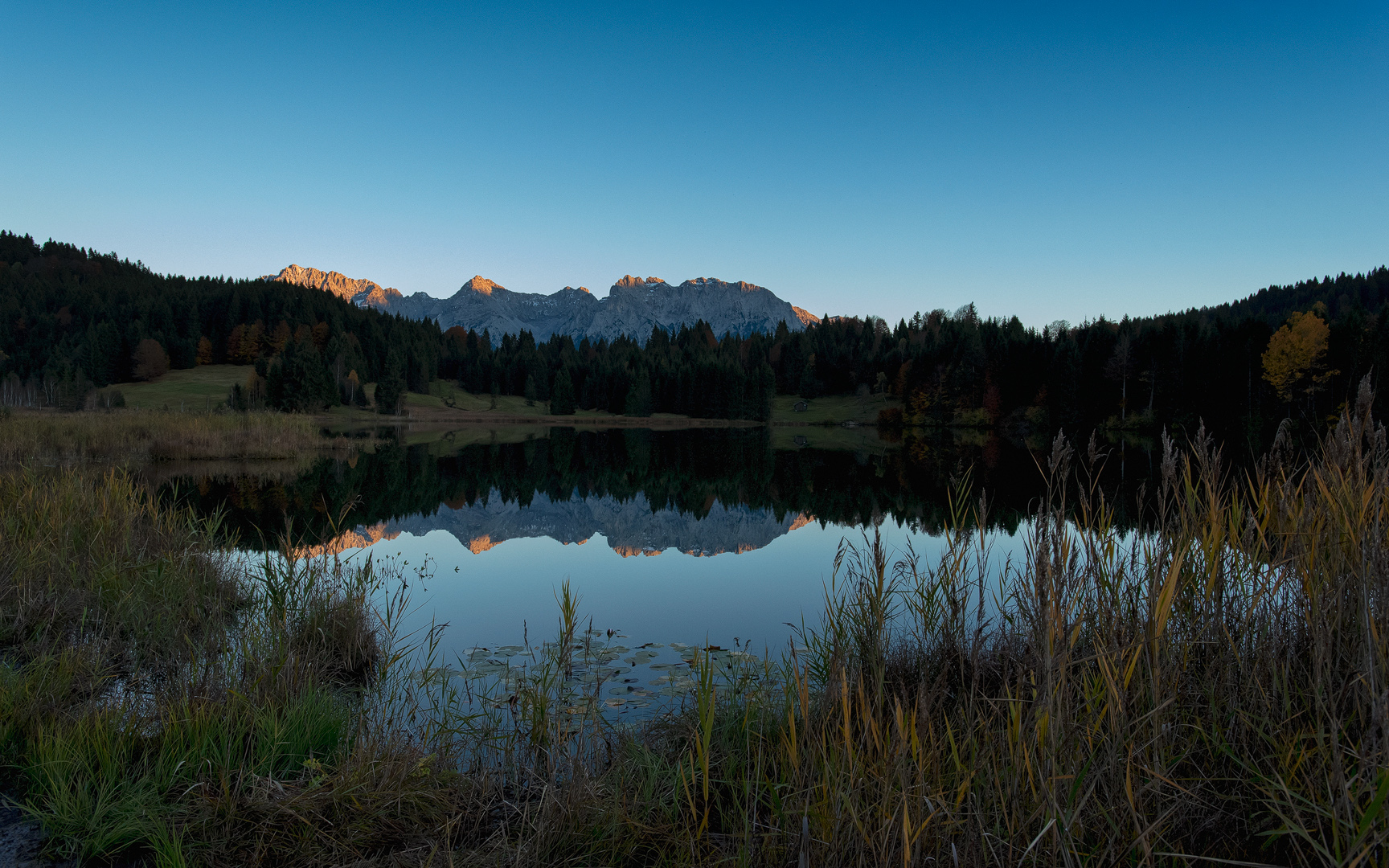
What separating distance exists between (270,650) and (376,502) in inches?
595

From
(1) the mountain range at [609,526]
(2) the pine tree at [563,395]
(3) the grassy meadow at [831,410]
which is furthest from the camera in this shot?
(2) the pine tree at [563,395]

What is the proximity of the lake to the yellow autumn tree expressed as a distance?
18.3m

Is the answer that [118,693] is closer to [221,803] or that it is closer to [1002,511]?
Result: [221,803]

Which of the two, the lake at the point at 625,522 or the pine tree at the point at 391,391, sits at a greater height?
the pine tree at the point at 391,391

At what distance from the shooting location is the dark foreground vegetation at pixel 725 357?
162 feet

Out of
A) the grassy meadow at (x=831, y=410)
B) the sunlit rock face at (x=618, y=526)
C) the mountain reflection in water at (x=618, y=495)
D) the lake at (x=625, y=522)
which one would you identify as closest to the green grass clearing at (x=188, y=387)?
the mountain reflection in water at (x=618, y=495)

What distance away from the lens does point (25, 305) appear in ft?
314

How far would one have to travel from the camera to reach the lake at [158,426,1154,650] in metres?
9.43

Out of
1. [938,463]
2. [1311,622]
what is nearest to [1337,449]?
[1311,622]

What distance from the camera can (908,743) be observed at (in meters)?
2.95

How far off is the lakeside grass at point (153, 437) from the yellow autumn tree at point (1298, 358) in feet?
181

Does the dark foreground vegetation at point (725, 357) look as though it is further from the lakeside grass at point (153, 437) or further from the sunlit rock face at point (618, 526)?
the lakeside grass at point (153, 437)

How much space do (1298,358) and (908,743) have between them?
183ft

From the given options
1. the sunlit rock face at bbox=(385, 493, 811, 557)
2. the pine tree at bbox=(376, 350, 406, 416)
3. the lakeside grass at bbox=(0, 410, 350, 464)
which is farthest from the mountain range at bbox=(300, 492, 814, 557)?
the pine tree at bbox=(376, 350, 406, 416)
